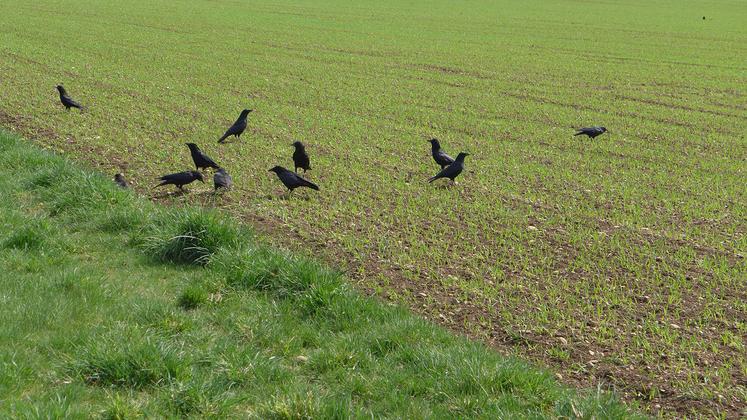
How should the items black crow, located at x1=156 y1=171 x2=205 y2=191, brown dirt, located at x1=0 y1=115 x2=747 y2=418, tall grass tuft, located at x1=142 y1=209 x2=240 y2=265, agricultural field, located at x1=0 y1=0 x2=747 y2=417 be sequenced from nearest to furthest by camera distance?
brown dirt, located at x1=0 y1=115 x2=747 y2=418 → agricultural field, located at x1=0 y1=0 x2=747 y2=417 → tall grass tuft, located at x1=142 y1=209 x2=240 y2=265 → black crow, located at x1=156 y1=171 x2=205 y2=191

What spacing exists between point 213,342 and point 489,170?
896 cm

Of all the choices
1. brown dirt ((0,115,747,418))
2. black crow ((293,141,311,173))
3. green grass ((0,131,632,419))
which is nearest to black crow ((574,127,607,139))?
brown dirt ((0,115,747,418))

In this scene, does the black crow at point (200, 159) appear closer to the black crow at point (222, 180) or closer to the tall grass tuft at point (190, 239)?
the black crow at point (222, 180)

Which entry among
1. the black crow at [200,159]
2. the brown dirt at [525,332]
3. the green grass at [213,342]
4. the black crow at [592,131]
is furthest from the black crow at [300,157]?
the black crow at [592,131]

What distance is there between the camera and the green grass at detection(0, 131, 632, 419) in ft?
18.7

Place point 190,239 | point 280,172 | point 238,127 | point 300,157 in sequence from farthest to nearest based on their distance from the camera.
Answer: point 238,127 → point 300,157 → point 280,172 → point 190,239

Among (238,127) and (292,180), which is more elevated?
(292,180)

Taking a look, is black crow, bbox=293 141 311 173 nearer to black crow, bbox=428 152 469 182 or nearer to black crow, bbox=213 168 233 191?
black crow, bbox=213 168 233 191

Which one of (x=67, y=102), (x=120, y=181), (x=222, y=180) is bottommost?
(x=67, y=102)

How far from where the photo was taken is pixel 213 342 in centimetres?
671

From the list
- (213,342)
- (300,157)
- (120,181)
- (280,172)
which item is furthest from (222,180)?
(213,342)

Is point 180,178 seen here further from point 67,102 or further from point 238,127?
point 67,102

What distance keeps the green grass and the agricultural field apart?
84 cm

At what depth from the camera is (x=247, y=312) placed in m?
7.54
